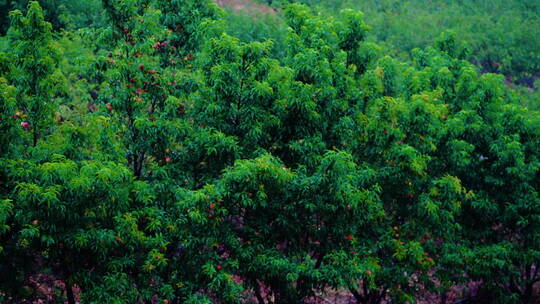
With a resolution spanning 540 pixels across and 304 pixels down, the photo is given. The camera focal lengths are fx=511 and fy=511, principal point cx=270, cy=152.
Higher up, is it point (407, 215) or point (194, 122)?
point (194, 122)

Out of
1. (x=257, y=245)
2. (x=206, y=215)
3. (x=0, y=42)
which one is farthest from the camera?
(x=0, y=42)

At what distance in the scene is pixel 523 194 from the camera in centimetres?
1441

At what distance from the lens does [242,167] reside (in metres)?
9.45

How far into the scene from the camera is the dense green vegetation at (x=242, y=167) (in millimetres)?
9391

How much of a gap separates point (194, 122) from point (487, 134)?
27.1 feet

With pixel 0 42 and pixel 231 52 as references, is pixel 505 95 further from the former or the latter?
pixel 0 42

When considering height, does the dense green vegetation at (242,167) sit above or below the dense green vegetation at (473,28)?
above

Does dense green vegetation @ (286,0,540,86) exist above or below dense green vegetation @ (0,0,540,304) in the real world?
below

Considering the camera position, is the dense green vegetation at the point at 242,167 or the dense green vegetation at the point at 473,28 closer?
the dense green vegetation at the point at 242,167

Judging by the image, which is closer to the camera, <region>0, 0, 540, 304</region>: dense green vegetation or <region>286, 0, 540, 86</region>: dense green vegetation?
<region>0, 0, 540, 304</region>: dense green vegetation

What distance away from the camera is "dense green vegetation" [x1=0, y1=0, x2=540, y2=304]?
9.39 m

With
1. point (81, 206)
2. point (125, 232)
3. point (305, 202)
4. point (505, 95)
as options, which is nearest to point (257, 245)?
point (305, 202)

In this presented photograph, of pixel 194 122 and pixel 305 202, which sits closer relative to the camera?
pixel 305 202

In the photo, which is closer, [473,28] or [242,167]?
[242,167]
